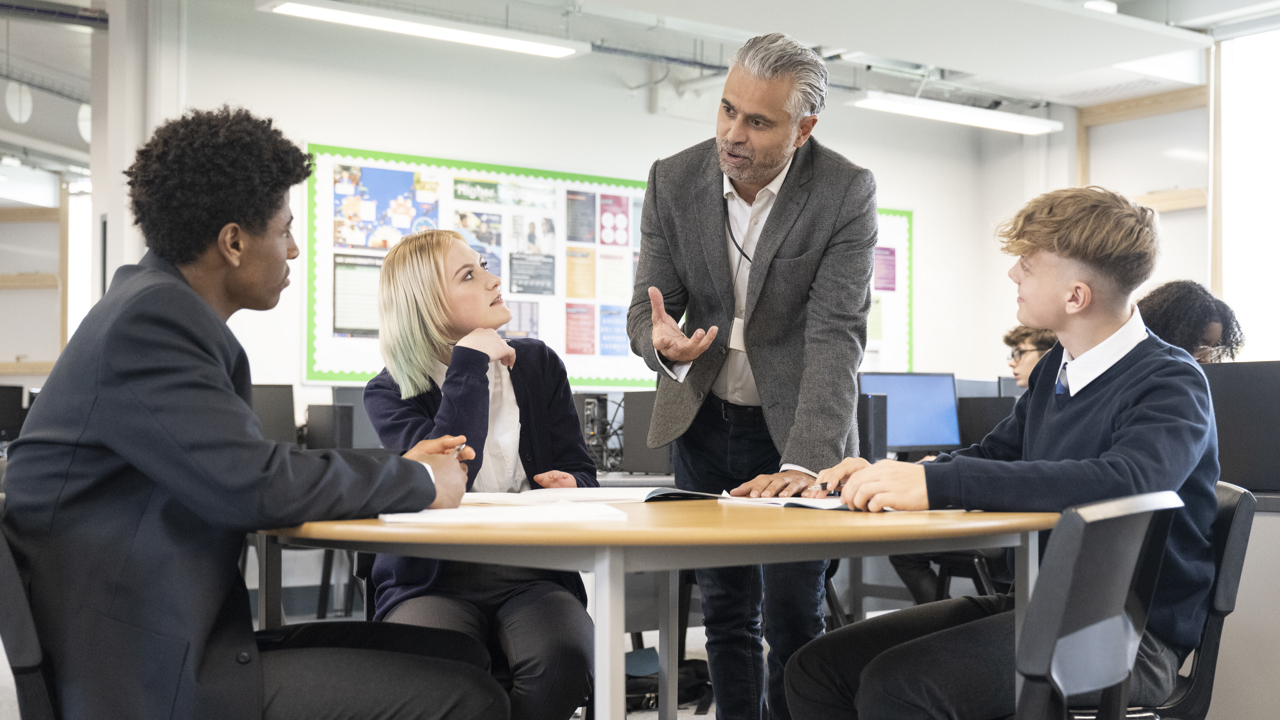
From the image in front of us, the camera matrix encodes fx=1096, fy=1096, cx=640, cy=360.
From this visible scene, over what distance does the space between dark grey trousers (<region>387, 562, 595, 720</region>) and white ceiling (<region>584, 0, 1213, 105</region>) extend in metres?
3.93

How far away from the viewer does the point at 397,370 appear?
6.41 ft

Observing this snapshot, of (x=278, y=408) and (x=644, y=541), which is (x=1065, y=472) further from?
(x=278, y=408)

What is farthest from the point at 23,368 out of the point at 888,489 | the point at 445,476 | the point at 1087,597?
the point at 1087,597

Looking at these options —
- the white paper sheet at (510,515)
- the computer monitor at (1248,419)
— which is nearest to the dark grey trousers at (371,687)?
the white paper sheet at (510,515)

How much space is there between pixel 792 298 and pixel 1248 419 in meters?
1.25

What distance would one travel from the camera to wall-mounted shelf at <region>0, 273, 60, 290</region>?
27.8ft

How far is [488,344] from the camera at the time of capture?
6.23 ft

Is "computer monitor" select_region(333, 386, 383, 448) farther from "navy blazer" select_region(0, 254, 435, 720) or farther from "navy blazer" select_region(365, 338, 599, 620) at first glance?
"navy blazer" select_region(0, 254, 435, 720)

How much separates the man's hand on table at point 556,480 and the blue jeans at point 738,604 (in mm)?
234

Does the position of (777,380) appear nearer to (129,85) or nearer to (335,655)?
(335,655)

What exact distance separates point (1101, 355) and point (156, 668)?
1.22m

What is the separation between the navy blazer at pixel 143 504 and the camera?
1117 millimetres

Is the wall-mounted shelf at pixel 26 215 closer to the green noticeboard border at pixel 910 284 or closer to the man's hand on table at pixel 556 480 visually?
the green noticeboard border at pixel 910 284

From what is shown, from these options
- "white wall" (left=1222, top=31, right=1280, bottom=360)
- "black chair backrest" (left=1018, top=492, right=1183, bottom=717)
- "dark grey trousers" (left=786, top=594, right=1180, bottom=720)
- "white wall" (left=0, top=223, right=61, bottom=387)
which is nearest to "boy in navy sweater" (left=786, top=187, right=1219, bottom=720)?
"dark grey trousers" (left=786, top=594, right=1180, bottom=720)
